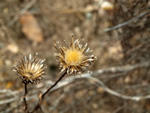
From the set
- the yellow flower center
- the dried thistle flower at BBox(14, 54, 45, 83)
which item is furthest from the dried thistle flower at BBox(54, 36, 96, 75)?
the dried thistle flower at BBox(14, 54, 45, 83)

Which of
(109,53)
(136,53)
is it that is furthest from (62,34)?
(136,53)

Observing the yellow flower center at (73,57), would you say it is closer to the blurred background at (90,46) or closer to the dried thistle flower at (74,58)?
the dried thistle flower at (74,58)

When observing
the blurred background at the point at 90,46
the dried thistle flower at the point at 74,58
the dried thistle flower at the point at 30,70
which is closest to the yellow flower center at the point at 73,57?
the dried thistle flower at the point at 74,58

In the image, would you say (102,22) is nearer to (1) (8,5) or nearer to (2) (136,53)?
(2) (136,53)

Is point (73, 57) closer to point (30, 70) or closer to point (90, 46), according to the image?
point (30, 70)

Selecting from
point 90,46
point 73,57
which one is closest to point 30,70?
point 73,57

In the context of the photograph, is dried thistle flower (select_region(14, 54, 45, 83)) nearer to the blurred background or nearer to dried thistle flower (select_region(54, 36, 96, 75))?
dried thistle flower (select_region(54, 36, 96, 75))
